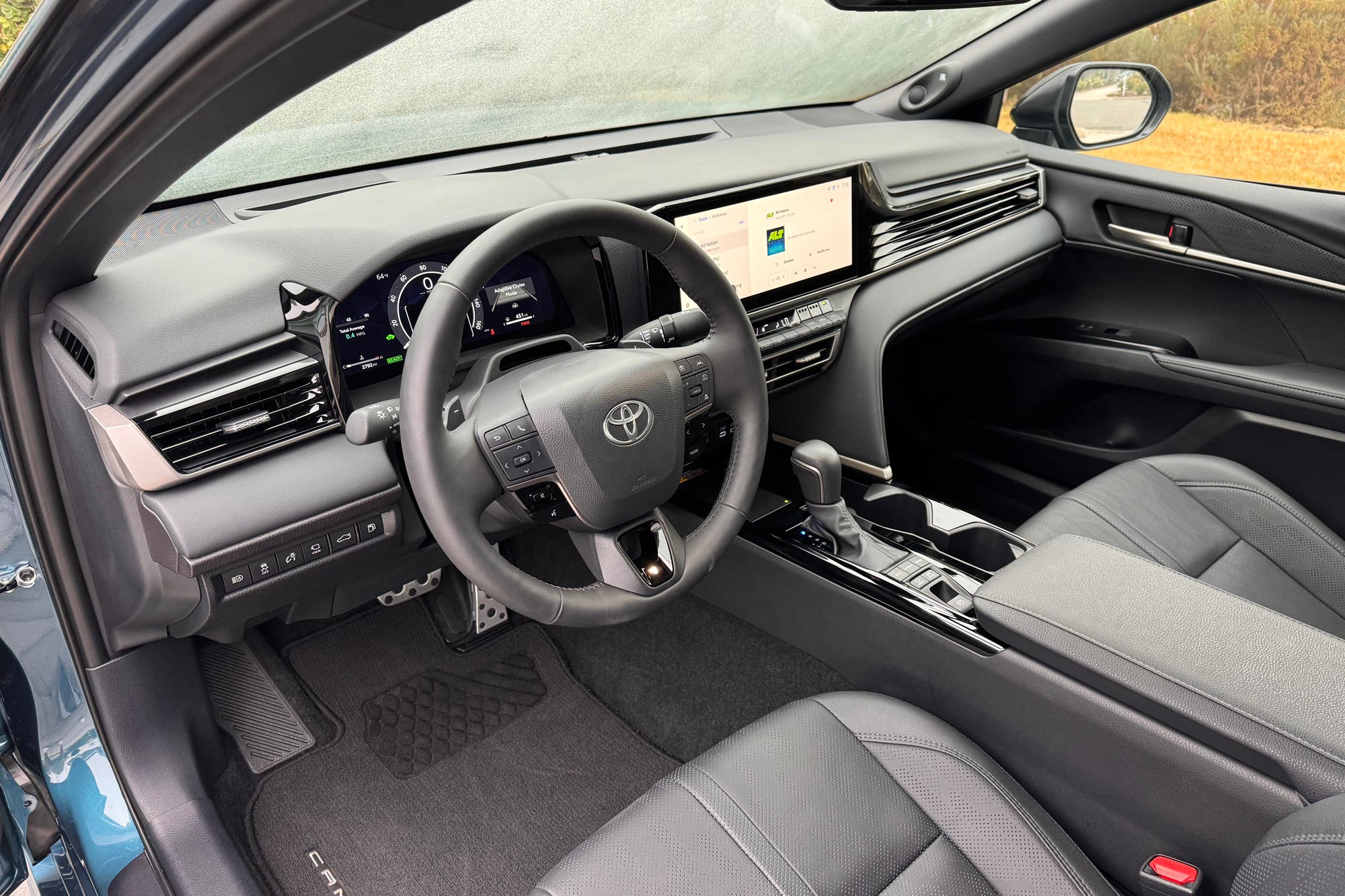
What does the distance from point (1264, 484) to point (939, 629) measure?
2.65 feet

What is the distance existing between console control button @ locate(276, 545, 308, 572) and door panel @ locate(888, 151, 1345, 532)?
1.68 metres

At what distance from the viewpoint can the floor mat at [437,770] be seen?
1.69m

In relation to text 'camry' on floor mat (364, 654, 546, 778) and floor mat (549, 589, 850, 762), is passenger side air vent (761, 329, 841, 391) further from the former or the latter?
text 'camry' on floor mat (364, 654, 546, 778)

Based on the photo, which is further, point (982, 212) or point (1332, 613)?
point (982, 212)

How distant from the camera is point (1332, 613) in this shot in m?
1.61

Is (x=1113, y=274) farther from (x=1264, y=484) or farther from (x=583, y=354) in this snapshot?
(x=583, y=354)

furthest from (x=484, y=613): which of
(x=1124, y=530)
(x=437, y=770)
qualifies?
(x=1124, y=530)

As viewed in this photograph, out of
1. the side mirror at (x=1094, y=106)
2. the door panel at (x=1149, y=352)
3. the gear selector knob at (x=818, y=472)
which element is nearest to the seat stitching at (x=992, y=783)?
the gear selector knob at (x=818, y=472)

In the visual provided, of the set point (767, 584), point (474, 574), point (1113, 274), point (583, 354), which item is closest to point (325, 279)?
point (583, 354)

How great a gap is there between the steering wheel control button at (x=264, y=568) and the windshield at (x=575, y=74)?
59cm

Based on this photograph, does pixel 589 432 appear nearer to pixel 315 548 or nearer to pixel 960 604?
pixel 315 548

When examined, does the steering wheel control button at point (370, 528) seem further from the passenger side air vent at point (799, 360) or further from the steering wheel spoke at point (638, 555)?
the passenger side air vent at point (799, 360)

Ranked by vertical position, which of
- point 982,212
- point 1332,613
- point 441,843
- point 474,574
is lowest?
point 441,843

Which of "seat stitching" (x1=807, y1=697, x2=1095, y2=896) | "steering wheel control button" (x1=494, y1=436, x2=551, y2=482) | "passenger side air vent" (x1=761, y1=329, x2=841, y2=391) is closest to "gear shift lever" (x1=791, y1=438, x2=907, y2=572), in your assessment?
"passenger side air vent" (x1=761, y1=329, x2=841, y2=391)
